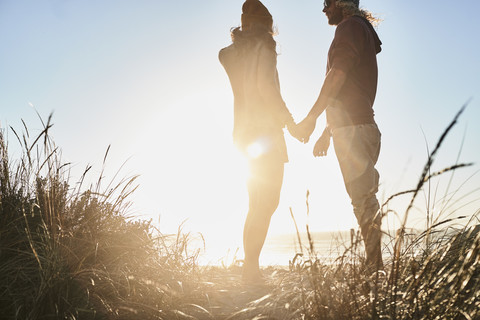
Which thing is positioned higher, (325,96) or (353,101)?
(325,96)

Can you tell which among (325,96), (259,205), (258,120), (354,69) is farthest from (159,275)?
(354,69)

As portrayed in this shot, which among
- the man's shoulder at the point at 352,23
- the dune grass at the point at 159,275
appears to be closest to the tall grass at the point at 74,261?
the dune grass at the point at 159,275

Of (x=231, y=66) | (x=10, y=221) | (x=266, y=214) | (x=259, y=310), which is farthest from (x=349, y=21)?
(x=10, y=221)

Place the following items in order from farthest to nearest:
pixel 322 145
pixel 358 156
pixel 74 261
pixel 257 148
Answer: pixel 322 145
pixel 257 148
pixel 358 156
pixel 74 261

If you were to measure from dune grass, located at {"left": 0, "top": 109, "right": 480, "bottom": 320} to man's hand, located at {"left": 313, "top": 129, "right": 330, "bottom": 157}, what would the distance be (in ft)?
5.38

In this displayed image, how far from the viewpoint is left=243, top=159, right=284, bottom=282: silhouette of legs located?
373 centimetres

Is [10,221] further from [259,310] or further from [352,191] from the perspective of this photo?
[352,191]

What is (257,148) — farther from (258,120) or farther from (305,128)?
(305,128)

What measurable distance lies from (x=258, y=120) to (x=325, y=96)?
756mm

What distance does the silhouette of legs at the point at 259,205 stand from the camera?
373 centimetres

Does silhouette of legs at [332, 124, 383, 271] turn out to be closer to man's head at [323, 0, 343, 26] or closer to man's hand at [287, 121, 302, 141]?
man's hand at [287, 121, 302, 141]

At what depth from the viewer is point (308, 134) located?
161 inches

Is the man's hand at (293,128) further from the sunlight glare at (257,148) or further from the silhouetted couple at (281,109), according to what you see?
the sunlight glare at (257,148)

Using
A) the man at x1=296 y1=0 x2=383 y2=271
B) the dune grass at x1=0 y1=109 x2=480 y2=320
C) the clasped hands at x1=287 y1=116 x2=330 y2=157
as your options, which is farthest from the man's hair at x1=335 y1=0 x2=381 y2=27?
the dune grass at x1=0 y1=109 x2=480 y2=320
